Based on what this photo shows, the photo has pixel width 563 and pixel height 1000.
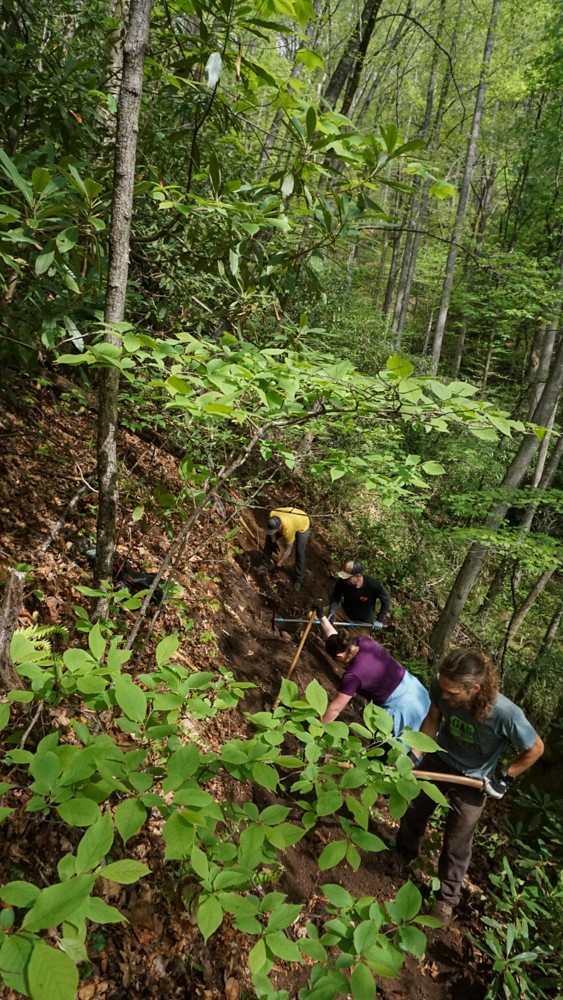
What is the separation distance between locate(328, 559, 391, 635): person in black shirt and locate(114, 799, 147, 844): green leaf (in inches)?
196

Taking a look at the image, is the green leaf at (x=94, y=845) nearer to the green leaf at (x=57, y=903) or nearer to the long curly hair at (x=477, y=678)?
the green leaf at (x=57, y=903)

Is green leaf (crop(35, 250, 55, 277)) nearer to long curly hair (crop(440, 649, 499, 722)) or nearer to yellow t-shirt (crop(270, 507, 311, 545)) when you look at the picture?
long curly hair (crop(440, 649, 499, 722))

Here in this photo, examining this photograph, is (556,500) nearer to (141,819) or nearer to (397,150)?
(397,150)

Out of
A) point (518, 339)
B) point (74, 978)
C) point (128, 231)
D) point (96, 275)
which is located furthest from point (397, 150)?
point (518, 339)

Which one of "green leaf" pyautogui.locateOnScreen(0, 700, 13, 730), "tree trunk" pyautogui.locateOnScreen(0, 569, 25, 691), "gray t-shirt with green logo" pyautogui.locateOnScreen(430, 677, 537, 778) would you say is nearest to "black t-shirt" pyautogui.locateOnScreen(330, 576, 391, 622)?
"gray t-shirt with green logo" pyautogui.locateOnScreen(430, 677, 537, 778)

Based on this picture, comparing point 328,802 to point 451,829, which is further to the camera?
point 451,829

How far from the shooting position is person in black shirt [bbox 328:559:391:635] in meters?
6.16

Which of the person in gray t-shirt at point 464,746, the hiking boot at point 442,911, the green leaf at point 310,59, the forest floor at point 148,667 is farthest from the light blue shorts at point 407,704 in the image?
the green leaf at point 310,59

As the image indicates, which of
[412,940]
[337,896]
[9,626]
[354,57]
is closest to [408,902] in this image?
[412,940]

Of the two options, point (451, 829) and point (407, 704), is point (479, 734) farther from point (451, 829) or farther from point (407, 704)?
point (451, 829)

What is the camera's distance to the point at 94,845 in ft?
3.12

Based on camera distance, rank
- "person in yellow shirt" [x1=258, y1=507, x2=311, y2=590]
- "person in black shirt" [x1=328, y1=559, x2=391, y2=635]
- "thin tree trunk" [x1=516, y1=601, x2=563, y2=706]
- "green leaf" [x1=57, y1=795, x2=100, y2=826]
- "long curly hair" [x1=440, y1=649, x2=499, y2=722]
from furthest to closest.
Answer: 1. "thin tree trunk" [x1=516, y1=601, x2=563, y2=706]
2. "person in yellow shirt" [x1=258, y1=507, x2=311, y2=590]
3. "person in black shirt" [x1=328, y1=559, x2=391, y2=635]
4. "long curly hair" [x1=440, y1=649, x2=499, y2=722]
5. "green leaf" [x1=57, y1=795, x2=100, y2=826]

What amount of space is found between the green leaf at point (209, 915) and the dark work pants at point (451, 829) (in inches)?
118

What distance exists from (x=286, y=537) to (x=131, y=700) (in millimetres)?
5716
